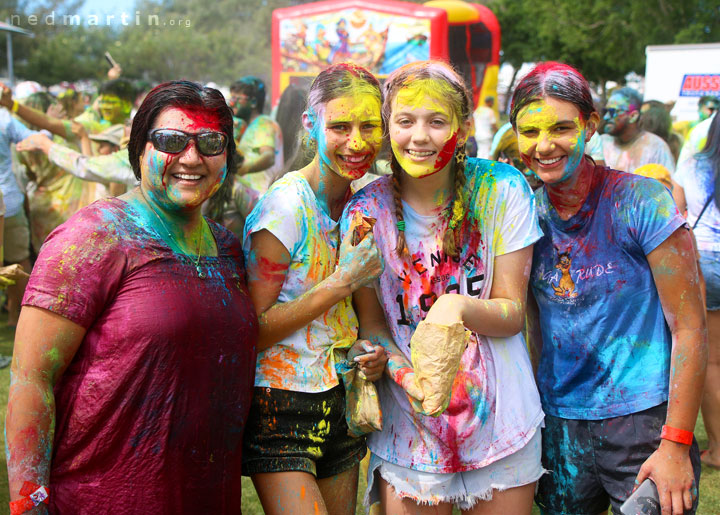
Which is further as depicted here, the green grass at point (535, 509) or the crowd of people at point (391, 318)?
Answer: the green grass at point (535, 509)

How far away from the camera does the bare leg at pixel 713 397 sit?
13.4 feet

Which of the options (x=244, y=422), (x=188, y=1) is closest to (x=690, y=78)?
(x=244, y=422)

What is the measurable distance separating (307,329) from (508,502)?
33.3 inches

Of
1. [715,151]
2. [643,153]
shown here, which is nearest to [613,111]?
[643,153]

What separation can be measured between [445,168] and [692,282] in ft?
2.84

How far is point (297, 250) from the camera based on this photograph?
7.15 feet

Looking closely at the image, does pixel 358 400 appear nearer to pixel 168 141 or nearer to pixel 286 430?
pixel 286 430

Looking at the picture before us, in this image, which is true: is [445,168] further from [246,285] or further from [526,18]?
[526,18]

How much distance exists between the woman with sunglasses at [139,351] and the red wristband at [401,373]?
49 centimetres

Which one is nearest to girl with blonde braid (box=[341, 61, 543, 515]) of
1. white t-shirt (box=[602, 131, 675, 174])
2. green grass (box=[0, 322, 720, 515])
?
green grass (box=[0, 322, 720, 515])

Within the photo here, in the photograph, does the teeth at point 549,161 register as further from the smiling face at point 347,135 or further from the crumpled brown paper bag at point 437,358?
the crumpled brown paper bag at point 437,358

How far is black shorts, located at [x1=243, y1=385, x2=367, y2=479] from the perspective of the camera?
7.00 ft

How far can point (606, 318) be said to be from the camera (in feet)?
7.29

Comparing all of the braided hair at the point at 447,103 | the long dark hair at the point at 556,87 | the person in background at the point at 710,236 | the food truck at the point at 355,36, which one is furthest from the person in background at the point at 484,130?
the braided hair at the point at 447,103
